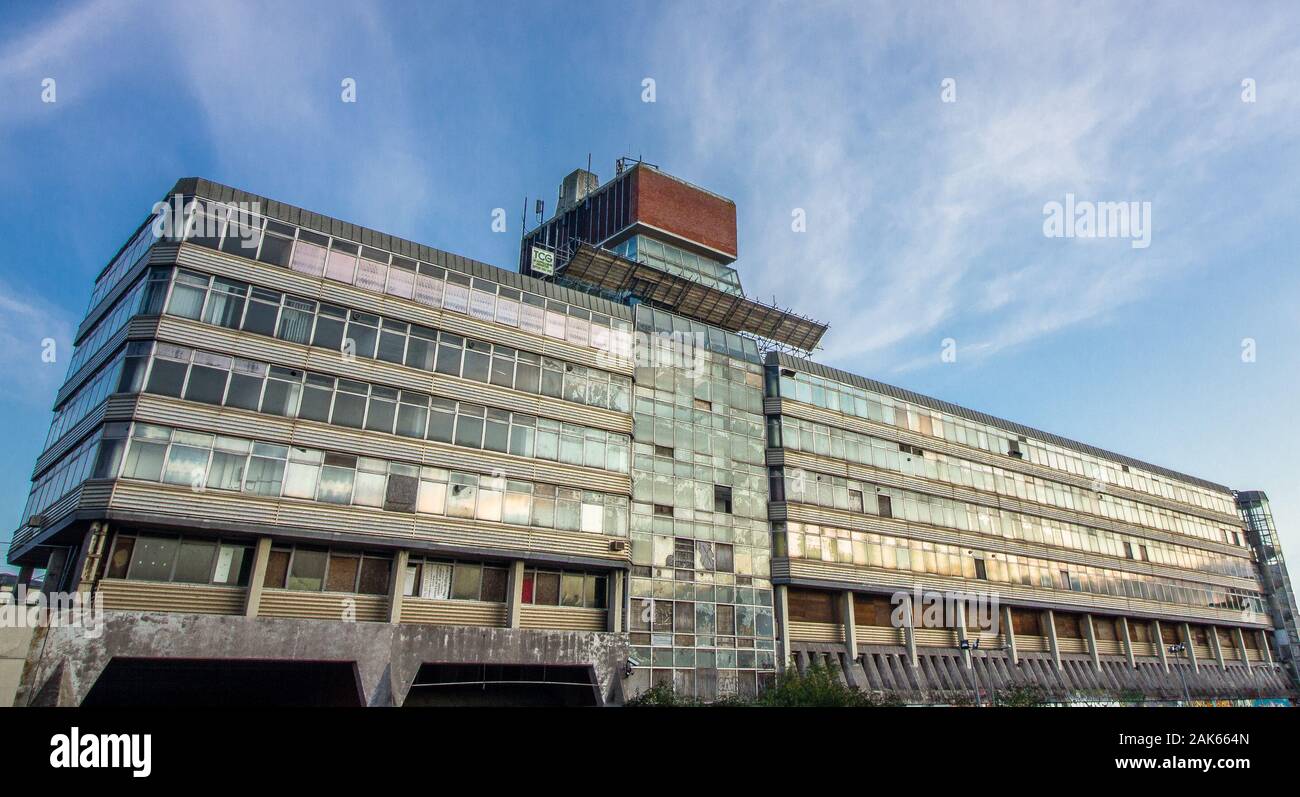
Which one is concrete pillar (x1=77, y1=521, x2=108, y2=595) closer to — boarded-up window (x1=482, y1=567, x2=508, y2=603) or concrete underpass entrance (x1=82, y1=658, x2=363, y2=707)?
concrete underpass entrance (x1=82, y1=658, x2=363, y2=707)

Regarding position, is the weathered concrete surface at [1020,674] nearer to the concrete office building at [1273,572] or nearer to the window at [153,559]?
the concrete office building at [1273,572]

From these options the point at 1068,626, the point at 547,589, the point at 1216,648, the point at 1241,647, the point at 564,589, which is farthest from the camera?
the point at 1241,647

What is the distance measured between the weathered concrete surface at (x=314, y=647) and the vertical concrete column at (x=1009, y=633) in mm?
32878

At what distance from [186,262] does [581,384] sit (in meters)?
18.8

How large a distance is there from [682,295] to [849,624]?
79.5 feet

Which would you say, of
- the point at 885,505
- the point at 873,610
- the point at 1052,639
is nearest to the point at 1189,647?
the point at 1052,639

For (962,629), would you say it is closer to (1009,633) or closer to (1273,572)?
(1009,633)

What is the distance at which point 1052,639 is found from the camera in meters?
57.6

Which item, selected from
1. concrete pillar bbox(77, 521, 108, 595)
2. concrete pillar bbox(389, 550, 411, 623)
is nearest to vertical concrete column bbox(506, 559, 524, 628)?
concrete pillar bbox(389, 550, 411, 623)

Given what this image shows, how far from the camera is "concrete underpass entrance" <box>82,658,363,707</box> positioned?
98.6ft

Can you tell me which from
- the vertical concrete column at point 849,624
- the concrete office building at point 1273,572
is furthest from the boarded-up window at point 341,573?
the concrete office building at point 1273,572

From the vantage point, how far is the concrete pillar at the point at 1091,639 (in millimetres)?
59781

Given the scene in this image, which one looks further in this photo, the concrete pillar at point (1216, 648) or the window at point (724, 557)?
the concrete pillar at point (1216, 648)

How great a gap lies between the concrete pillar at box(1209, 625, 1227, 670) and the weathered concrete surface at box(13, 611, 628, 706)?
66.3 m
